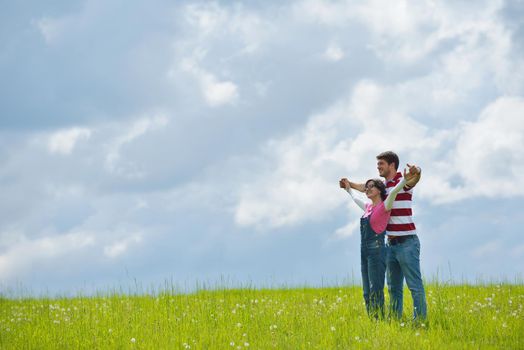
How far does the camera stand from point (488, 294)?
15688 millimetres

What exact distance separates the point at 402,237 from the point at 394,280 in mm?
983

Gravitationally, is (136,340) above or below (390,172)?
below

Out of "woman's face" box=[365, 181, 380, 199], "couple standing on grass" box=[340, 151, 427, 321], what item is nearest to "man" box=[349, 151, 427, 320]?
"couple standing on grass" box=[340, 151, 427, 321]

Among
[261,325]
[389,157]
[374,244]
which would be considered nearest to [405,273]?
[374,244]

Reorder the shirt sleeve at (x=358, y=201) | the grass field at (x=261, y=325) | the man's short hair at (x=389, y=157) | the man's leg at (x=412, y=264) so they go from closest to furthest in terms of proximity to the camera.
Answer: the grass field at (x=261, y=325), the man's leg at (x=412, y=264), the man's short hair at (x=389, y=157), the shirt sleeve at (x=358, y=201)

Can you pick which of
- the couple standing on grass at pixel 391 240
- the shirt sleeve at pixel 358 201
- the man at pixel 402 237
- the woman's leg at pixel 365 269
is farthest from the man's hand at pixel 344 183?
the woman's leg at pixel 365 269

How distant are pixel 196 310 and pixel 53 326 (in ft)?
10.1

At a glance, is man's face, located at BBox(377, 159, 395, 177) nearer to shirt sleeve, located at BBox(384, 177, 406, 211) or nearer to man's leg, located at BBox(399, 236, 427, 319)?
shirt sleeve, located at BBox(384, 177, 406, 211)

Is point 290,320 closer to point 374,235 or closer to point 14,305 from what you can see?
point 374,235

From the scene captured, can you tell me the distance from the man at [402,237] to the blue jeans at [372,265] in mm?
151

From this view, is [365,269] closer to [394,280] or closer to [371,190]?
[394,280]

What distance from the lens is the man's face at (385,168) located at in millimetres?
11188

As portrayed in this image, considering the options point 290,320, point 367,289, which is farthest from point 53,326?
point 367,289

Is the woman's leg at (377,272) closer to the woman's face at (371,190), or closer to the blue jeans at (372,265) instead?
the blue jeans at (372,265)
